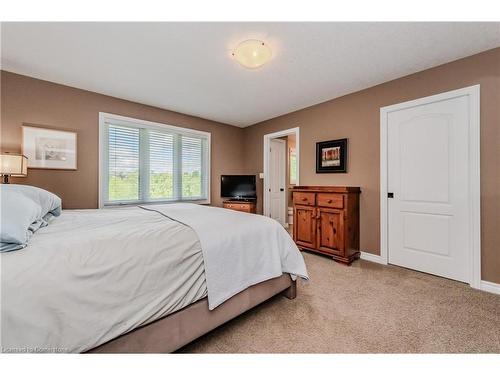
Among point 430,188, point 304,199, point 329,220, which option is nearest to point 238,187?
point 304,199

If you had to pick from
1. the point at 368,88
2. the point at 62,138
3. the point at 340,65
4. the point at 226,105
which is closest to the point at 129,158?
the point at 62,138

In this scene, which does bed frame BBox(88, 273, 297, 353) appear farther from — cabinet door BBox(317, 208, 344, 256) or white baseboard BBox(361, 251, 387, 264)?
white baseboard BBox(361, 251, 387, 264)

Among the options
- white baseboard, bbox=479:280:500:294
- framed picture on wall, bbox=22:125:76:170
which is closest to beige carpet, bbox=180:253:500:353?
white baseboard, bbox=479:280:500:294

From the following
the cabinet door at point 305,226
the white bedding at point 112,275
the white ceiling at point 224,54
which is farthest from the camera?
the cabinet door at point 305,226

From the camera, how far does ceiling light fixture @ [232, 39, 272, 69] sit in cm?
193

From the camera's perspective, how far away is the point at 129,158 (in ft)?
11.5

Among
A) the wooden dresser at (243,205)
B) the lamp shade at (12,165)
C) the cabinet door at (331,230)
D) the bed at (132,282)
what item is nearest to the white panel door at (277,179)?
the wooden dresser at (243,205)

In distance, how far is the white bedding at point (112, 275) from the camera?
0.84 meters

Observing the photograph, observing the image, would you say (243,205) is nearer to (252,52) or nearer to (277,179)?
(277,179)

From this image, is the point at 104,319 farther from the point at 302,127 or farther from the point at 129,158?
the point at 302,127

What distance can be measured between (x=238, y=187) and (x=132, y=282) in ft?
11.3

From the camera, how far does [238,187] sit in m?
4.49

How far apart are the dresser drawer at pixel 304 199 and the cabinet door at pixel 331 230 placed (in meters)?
0.18

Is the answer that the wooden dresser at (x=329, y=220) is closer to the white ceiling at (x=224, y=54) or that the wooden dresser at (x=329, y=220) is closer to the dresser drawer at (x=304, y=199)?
the dresser drawer at (x=304, y=199)
